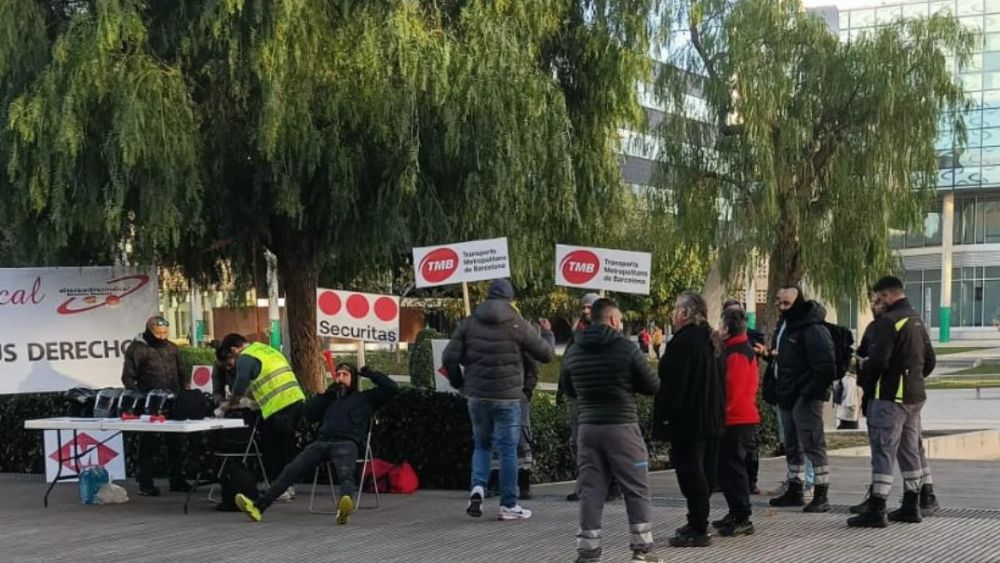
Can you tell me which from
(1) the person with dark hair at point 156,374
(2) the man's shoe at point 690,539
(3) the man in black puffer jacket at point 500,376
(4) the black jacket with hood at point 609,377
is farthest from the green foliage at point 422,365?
(4) the black jacket with hood at point 609,377

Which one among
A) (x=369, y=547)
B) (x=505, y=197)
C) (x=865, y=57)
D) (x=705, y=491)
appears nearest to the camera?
(x=705, y=491)

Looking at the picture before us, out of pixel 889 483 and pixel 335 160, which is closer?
pixel 889 483

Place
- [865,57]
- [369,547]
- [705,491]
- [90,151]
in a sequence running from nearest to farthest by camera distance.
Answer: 1. [705,491]
2. [369,547]
3. [90,151]
4. [865,57]

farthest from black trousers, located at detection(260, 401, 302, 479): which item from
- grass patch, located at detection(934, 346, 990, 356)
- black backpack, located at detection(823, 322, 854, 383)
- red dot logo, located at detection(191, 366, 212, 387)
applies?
Result: grass patch, located at detection(934, 346, 990, 356)

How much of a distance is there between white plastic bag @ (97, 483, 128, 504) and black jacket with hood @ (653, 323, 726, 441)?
5.53 metres

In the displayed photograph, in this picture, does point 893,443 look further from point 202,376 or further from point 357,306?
point 202,376

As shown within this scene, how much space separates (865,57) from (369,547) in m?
13.8

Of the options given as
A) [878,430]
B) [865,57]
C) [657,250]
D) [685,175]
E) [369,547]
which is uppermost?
[865,57]

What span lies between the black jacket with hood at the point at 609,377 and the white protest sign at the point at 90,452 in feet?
20.2

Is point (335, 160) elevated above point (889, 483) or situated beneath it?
elevated above

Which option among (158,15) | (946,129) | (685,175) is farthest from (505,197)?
(946,129)

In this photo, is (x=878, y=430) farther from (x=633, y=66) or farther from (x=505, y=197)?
(x=633, y=66)

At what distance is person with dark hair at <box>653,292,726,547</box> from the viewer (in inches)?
295

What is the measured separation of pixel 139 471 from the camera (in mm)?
11180
